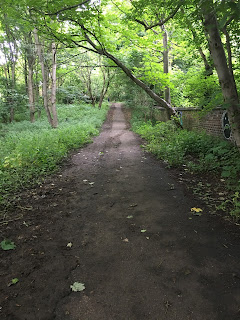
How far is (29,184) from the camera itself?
5.27 meters

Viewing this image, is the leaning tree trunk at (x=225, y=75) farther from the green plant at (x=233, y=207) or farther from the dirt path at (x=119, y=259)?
the dirt path at (x=119, y=259)

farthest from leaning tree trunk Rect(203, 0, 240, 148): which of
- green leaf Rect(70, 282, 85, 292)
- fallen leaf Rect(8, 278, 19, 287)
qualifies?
fallen leaf Rect(8, 278, 19, 287)

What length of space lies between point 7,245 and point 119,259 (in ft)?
5.70

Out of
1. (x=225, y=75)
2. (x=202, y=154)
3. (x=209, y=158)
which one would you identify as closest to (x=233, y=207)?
(x=209, y=158)

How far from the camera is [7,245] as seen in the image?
3.04m

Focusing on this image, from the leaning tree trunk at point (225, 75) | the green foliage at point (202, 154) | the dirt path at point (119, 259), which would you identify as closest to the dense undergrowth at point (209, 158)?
the green foliage at point (202, 154)

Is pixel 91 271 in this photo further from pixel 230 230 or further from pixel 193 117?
pixel 193 117

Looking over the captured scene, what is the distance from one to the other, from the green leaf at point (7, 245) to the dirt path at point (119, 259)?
0.25 feet

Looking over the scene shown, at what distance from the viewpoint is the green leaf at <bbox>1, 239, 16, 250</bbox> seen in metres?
2.99

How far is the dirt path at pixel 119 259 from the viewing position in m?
2.05

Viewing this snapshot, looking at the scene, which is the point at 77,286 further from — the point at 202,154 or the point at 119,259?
the point at 202,154

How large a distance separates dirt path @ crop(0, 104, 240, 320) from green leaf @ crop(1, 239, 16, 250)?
77mm

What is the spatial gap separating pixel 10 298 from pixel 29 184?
3.42m

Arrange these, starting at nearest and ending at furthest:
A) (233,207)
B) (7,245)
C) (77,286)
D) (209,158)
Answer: (77,286) → (7,245) → (233,207) → (209,158)
